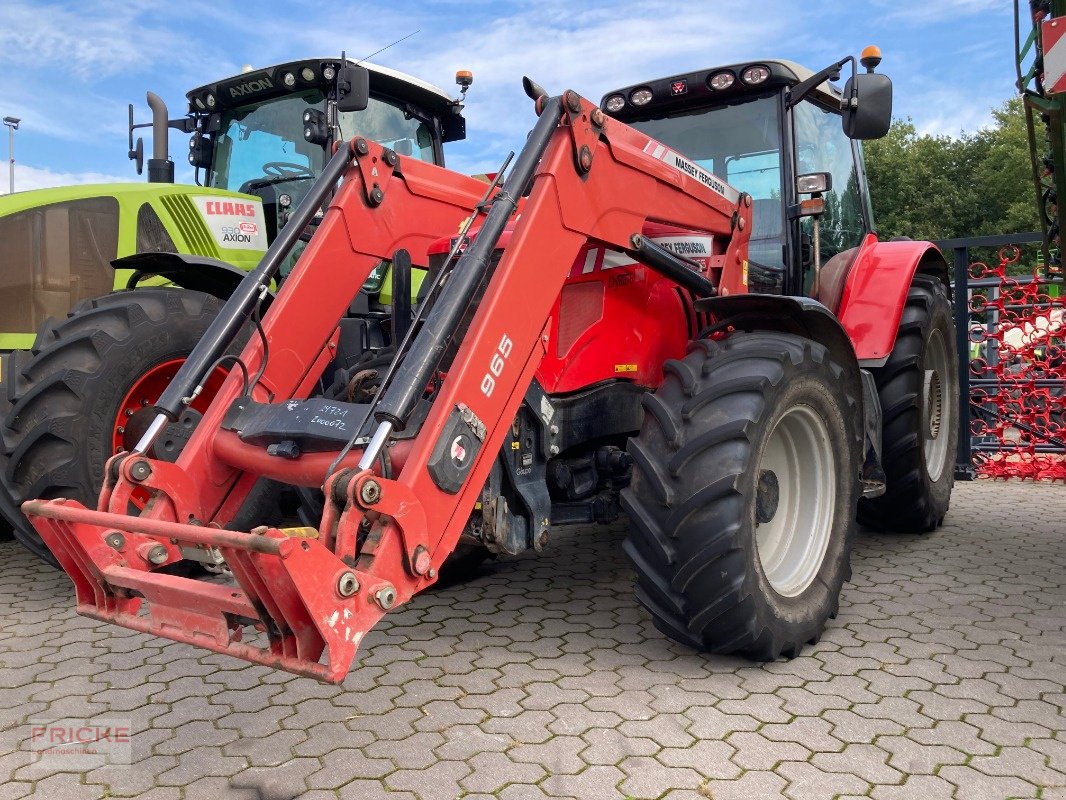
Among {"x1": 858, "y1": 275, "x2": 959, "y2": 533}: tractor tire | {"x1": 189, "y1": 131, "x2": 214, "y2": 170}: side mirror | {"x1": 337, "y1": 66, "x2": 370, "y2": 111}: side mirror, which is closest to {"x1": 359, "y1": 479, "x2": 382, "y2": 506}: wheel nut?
{"x1": 337, "y1": 66, "x2": 370, "y2": 111}: side mirror

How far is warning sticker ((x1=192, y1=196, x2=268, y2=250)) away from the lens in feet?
17.5

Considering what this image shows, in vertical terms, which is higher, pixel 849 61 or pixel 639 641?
pixel 849 61

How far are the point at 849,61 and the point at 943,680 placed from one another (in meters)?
2.61

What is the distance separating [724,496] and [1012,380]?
585 centimetres

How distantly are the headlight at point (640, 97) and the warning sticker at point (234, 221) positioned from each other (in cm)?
239

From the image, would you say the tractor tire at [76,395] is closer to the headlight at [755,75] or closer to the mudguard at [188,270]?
the mudguard at [188,270]

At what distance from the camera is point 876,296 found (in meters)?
4.91

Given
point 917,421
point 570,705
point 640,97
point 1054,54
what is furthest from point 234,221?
point 1054,54

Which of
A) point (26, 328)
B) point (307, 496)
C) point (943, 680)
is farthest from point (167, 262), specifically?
point (943, 680)

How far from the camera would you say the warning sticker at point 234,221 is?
17.5 feet

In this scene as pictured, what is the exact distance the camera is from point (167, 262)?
15.2ft

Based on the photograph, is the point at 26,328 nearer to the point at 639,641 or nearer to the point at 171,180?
the point at 171,180

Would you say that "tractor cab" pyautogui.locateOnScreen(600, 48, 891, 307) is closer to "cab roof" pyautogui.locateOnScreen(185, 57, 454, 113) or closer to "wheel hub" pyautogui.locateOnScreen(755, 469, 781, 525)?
"wheel hub" pyautogui.locateOnScreen(755, 469, 781, 525)

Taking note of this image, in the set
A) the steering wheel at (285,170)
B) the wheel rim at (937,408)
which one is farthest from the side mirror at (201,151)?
the wheel rim at (937,408)
